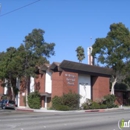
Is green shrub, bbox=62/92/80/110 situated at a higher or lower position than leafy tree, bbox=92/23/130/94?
lower

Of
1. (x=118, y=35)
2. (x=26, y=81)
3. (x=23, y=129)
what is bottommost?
(x=23, y=129)

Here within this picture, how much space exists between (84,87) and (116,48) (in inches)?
368

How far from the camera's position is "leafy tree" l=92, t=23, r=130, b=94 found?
162 feet

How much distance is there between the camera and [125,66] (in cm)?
4984

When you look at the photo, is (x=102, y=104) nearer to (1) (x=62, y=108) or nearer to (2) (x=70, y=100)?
(2) (x=70, y=100)

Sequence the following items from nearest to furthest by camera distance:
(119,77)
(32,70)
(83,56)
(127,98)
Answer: (32,70)
(119,77)
(127,98)
(83,56)

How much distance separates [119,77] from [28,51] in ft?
61.0

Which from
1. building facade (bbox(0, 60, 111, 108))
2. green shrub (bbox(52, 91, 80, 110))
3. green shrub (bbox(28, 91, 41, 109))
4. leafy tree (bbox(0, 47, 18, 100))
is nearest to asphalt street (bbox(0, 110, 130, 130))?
green shrub (bbox(52, 91, 80, 110))

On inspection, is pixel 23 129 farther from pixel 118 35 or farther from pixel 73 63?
pixel 118 35

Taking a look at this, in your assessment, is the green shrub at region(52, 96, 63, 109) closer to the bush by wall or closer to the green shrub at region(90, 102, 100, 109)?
the bush by wall

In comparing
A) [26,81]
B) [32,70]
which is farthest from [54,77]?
[26,81]

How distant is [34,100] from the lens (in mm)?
47125

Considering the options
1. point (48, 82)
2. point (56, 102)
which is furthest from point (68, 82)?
point (48, 82)

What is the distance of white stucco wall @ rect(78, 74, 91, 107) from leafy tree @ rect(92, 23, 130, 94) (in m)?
4.24
